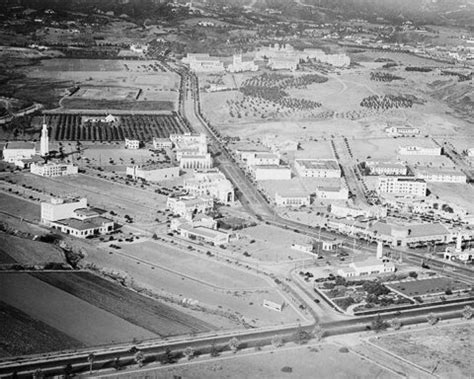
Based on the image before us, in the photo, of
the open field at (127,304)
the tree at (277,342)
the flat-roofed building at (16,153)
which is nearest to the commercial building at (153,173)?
the flat-roofed building at (16,153)

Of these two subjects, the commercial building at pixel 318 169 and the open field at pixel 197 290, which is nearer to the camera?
the open field at pixel 197 290

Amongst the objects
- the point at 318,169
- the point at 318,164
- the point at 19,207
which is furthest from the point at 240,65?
the point at 19,207

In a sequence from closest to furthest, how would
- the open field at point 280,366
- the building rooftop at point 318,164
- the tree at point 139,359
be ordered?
1. the open field at point 280,366
2. the tree at point 139,359
3. the building rooftop at point 318,164

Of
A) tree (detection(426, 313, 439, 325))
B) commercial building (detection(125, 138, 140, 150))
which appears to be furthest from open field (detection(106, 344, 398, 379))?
commercial building (detection(125, 138, 140, 150))

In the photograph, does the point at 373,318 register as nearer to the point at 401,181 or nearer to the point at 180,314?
the point at 180,314

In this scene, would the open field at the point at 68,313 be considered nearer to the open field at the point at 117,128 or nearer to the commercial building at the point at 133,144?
the commercial building at the point at 133,144

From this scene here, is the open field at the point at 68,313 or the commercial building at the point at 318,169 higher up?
the commercial building at the point at 318,169

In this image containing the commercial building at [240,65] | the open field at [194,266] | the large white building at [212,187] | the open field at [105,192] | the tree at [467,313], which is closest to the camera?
the tree at [467,313]
